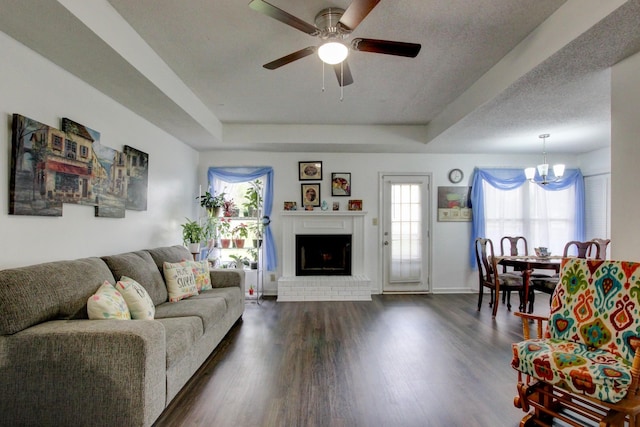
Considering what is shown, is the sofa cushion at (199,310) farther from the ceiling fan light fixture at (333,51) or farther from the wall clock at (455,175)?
the wall clock at (455,175)

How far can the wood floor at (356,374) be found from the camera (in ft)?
6.83

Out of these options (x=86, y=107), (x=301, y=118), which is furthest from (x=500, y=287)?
(x=86, y=107)

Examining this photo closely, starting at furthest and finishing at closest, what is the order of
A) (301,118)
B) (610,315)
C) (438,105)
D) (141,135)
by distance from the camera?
(301,118), (438,105), (141,135), (610,315)

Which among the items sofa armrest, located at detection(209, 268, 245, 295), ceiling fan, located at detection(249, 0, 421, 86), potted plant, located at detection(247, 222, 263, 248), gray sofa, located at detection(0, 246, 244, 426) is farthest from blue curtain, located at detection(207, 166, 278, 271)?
gray sofa, located at detection(0, 246, 244, 426)

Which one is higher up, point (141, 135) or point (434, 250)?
point (141, 135)

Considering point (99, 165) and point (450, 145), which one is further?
point (450, 145)

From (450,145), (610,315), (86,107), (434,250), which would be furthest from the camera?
(434,250)

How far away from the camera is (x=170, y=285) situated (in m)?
3.24

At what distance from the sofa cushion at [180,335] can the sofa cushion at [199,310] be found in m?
0.10

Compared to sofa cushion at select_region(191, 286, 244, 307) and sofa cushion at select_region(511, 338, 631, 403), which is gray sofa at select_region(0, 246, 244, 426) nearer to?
sofa cushion at select_region(191, 286, 244, 307)

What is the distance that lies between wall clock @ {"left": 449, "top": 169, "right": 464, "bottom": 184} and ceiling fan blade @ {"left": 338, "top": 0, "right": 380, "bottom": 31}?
4242 millimetres

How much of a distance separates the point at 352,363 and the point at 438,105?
3246 millimetres

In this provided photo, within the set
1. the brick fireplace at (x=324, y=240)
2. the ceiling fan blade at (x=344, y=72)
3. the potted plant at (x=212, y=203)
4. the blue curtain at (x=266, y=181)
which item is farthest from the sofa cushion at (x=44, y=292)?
the brick fireplace at (x=324, y=240)

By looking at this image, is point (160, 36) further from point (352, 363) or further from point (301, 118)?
point (352, 363)
